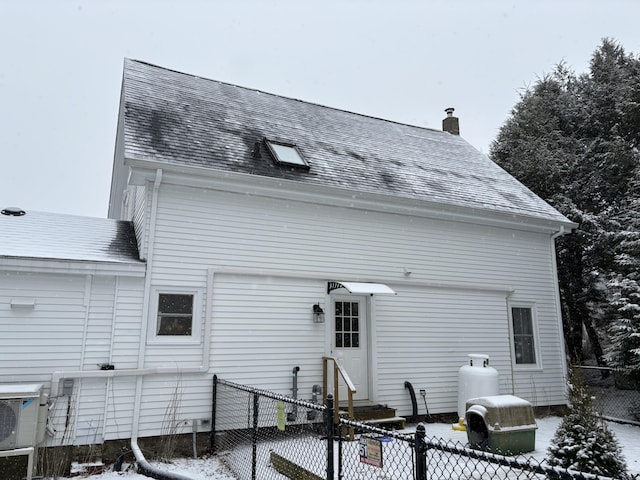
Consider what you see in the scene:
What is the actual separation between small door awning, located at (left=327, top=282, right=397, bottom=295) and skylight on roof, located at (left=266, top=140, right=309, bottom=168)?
92.0 inches

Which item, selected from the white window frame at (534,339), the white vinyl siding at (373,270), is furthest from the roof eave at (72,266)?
the white window frame at (534,339)

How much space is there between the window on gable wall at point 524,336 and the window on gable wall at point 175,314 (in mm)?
7244

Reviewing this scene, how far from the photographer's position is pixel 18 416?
5.82 metres

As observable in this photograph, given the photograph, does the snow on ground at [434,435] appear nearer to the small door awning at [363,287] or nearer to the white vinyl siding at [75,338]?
the white vinyl siding at [75,338]

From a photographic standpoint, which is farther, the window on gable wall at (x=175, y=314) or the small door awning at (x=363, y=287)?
the small door awning at (x=363, y=287)

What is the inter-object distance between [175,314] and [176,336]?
1.14 ft

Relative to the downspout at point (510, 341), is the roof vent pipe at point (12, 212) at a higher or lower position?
higher

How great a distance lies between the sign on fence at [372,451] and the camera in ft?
11.1

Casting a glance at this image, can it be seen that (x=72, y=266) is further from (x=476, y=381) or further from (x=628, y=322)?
(x=628, y=322)

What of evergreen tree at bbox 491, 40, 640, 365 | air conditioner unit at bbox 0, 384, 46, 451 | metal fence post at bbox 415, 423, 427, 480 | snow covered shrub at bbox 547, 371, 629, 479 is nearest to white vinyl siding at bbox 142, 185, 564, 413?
air conditioner unit at bbox 0, 384, 46, 451

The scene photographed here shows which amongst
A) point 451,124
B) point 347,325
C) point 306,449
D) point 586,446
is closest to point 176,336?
point 306,449

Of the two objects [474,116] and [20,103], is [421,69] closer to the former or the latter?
[474,116]

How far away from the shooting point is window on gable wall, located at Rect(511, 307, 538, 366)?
10797 millimetres

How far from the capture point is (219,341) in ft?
25.4
